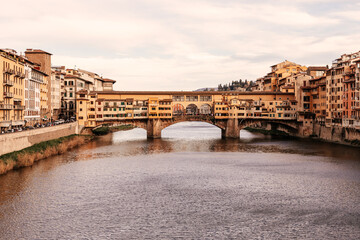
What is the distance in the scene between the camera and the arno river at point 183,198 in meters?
25.7

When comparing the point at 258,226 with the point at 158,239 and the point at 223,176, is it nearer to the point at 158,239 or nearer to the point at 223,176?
the point at 158,239

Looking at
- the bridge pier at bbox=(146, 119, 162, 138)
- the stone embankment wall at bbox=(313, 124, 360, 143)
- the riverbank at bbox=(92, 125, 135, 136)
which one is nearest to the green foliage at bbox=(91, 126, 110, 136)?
the riverbank at bbox=(92, 125, 135, 136)

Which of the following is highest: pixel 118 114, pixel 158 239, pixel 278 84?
pixel 278 84

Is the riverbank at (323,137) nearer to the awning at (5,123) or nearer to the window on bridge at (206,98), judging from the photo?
the window on bridge at (206,98)

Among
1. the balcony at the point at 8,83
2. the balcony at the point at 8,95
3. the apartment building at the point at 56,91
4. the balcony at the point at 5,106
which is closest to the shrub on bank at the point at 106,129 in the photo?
the apartment building at the point at 56,91

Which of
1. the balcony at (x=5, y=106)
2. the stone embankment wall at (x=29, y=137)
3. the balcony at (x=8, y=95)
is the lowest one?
the stone embankment wall at (x=29, y=137)

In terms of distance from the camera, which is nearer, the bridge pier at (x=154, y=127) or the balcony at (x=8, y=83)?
the balcony at (x=8, y=83)

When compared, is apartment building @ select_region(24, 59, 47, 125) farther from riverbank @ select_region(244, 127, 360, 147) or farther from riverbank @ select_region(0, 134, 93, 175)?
riverbank @ select_region(244, 127, 360, 147)

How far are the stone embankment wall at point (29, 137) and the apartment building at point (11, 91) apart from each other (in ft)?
16.2

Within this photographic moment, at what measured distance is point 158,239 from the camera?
2430 cm

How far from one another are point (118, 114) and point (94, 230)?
59.8m

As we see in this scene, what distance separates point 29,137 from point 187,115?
1788 inches

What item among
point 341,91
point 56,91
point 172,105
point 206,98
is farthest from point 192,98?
point 341,91

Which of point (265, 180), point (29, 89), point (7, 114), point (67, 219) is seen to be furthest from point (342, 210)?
point (29, 89)
